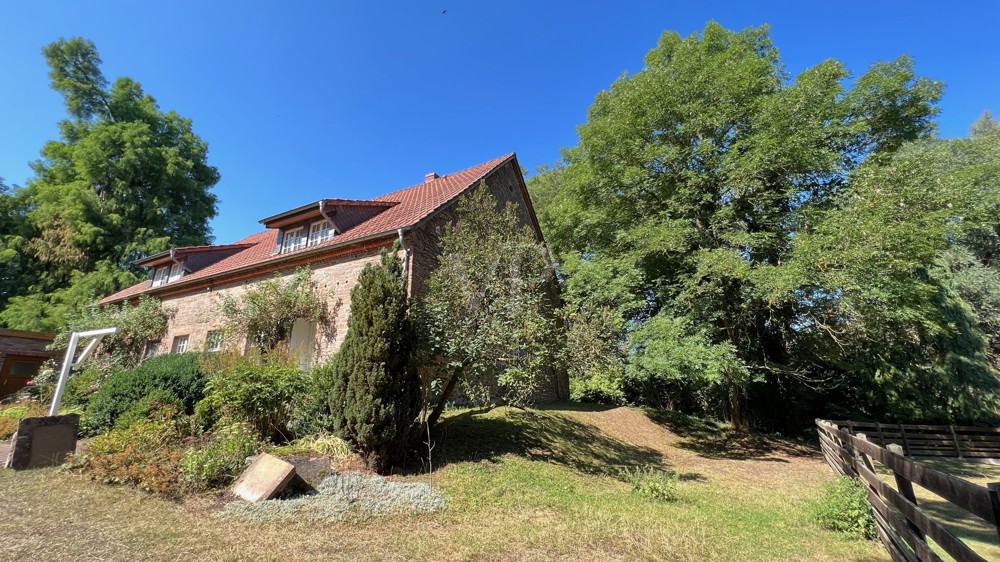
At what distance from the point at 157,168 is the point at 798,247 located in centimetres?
3609

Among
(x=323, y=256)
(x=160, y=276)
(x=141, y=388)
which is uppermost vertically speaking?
(x=160, y=276)

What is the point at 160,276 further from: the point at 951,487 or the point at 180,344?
the point at 951,487

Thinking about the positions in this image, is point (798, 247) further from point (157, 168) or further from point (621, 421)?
point (157, 168)

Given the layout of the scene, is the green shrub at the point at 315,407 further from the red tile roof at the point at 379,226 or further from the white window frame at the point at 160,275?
the white window frame at the point at 160,275

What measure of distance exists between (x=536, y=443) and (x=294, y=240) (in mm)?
11245

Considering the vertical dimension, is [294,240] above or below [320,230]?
below

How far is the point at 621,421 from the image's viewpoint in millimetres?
13750

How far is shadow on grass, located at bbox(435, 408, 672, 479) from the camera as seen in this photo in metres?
8.23

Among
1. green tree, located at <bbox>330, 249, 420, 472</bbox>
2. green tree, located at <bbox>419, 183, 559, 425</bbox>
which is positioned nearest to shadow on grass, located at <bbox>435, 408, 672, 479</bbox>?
green tree, located at <bbox>419, 183, 559, 425</bbox>

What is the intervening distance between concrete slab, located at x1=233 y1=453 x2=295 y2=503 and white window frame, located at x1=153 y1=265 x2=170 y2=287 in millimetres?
16481

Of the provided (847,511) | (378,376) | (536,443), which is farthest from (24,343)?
(847,511)

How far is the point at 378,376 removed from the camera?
685 centimetres

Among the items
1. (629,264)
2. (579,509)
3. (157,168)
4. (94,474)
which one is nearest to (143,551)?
(94,474)

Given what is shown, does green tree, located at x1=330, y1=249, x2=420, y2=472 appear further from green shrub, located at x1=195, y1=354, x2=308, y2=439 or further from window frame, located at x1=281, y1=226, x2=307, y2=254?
window frame, located at x1=281, y1=226, x2=307, y2=254
